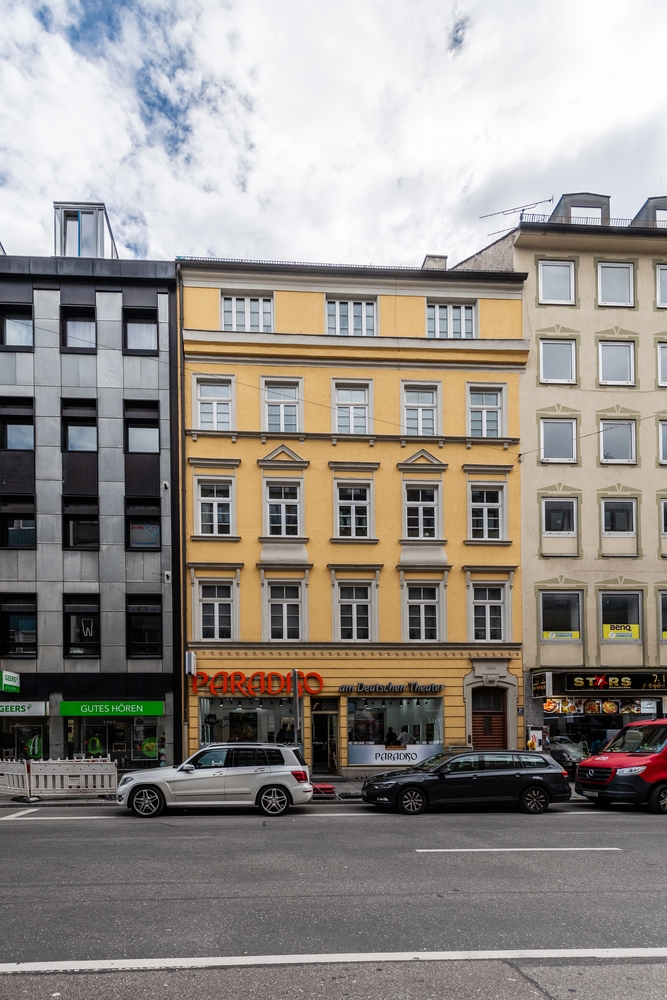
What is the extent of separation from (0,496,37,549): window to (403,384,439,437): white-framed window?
12.3 meters

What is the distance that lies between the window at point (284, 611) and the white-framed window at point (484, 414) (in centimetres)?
793

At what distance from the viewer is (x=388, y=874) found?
9.66 metres

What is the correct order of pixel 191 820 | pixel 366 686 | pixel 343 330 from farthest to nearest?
pixel 343 330 < pixel 366 686 < pixel 191 820

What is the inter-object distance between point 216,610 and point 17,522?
683 cm

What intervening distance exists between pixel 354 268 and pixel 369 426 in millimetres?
5240

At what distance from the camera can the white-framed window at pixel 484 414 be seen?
2505 cm

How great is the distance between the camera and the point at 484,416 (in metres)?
25.1

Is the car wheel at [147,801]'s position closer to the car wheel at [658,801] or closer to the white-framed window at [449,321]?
the car wheel at [658,801]

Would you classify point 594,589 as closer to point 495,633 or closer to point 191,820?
point 495,633

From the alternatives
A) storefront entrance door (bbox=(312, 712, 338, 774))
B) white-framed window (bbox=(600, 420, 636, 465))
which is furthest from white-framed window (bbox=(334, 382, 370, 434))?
storefront entrance door (bbox=(312, 712, 338, 774))

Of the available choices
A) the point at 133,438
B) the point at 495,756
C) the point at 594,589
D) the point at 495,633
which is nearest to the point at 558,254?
the point at 594,589

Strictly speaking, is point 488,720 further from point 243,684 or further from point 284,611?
point 243,684

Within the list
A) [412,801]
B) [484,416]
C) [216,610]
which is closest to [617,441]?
[484,416]

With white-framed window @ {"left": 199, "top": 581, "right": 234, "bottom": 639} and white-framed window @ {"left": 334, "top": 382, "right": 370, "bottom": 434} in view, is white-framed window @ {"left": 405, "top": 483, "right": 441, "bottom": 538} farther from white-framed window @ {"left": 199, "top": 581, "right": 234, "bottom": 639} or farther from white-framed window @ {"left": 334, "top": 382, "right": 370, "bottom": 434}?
white-framed window @ {"left": 199, "top": 581, "right": 234, "bottom": 639}
